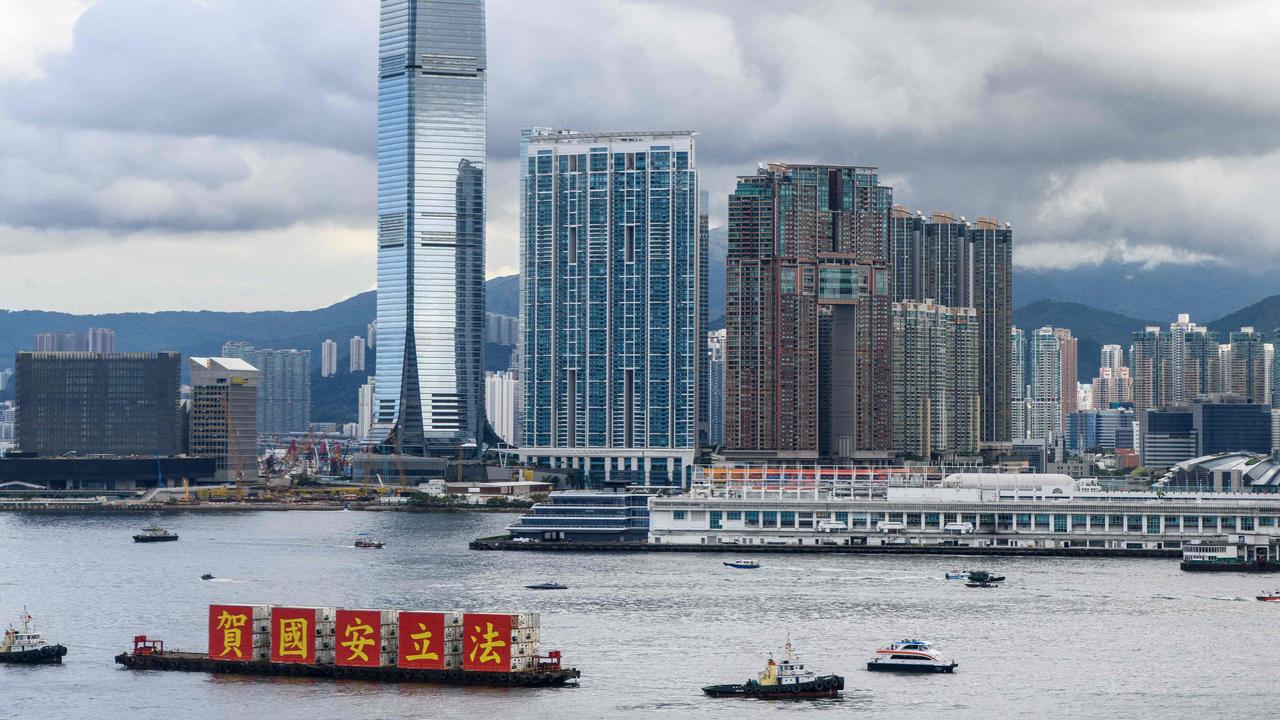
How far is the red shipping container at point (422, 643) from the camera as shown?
6538cm

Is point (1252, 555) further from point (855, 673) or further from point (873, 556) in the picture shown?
point (855, 673)

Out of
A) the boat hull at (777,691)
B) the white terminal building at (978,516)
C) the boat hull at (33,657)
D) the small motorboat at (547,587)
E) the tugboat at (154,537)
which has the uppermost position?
the white terminal building at (978,516)

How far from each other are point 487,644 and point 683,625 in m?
19.4

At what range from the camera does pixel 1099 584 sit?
337 feet

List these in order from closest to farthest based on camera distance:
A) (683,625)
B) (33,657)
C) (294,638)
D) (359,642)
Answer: (359,642) → (294,638) → (33,657) → (683,625)

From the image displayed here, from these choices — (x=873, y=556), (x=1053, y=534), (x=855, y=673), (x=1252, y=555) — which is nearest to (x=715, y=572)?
(x=873, y=556)

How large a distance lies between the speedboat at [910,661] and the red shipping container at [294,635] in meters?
19.4

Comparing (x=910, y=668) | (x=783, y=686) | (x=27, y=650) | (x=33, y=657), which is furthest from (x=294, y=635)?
(x=910, y=668)

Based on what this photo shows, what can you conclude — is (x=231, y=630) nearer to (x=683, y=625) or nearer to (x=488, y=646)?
(x=488, y=646)

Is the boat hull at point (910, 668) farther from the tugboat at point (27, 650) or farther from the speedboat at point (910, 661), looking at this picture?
the tugboat at point (27, 650)

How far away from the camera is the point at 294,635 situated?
6731 centimetres

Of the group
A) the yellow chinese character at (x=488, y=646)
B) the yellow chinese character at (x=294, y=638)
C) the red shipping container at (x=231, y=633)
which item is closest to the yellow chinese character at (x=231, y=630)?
the red shipping container at (x=231, y=633)

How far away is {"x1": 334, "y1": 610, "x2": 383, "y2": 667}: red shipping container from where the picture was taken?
217 feet

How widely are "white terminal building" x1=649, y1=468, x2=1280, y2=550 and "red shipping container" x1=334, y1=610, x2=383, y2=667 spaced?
6220 centimetres
